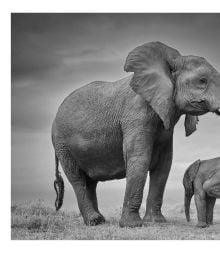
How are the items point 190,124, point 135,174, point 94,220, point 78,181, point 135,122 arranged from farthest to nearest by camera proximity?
point 78,181 < point 190,124 < point 94,220 < point 135,122 < point 135,174

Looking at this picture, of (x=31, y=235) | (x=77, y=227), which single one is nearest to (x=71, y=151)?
(x=77, y=227)

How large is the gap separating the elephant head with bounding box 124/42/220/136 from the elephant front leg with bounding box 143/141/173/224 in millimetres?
844

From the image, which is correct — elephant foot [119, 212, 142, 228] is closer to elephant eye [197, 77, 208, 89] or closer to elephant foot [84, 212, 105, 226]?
elephant foot [84, 212, 105, 226]

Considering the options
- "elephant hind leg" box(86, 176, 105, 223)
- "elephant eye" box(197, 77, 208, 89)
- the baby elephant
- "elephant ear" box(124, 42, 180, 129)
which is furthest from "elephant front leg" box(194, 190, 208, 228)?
"elephant hind leg" box(86, 176, 105, 223)

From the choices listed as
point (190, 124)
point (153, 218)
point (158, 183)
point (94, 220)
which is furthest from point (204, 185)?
point (94, 220)

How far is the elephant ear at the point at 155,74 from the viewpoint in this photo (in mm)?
8492

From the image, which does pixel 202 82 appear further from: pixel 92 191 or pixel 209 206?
pixel 92 191

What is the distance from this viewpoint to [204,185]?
8.89 meters

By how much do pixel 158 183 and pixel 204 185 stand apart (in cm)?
80

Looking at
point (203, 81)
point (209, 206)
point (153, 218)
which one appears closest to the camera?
point (203, 81)

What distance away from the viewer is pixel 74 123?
31.7 ft

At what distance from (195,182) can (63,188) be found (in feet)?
8.10

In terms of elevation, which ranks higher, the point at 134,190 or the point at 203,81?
the point at 203,81

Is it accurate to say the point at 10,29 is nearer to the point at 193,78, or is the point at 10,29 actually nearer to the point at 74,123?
the point at 74,123
